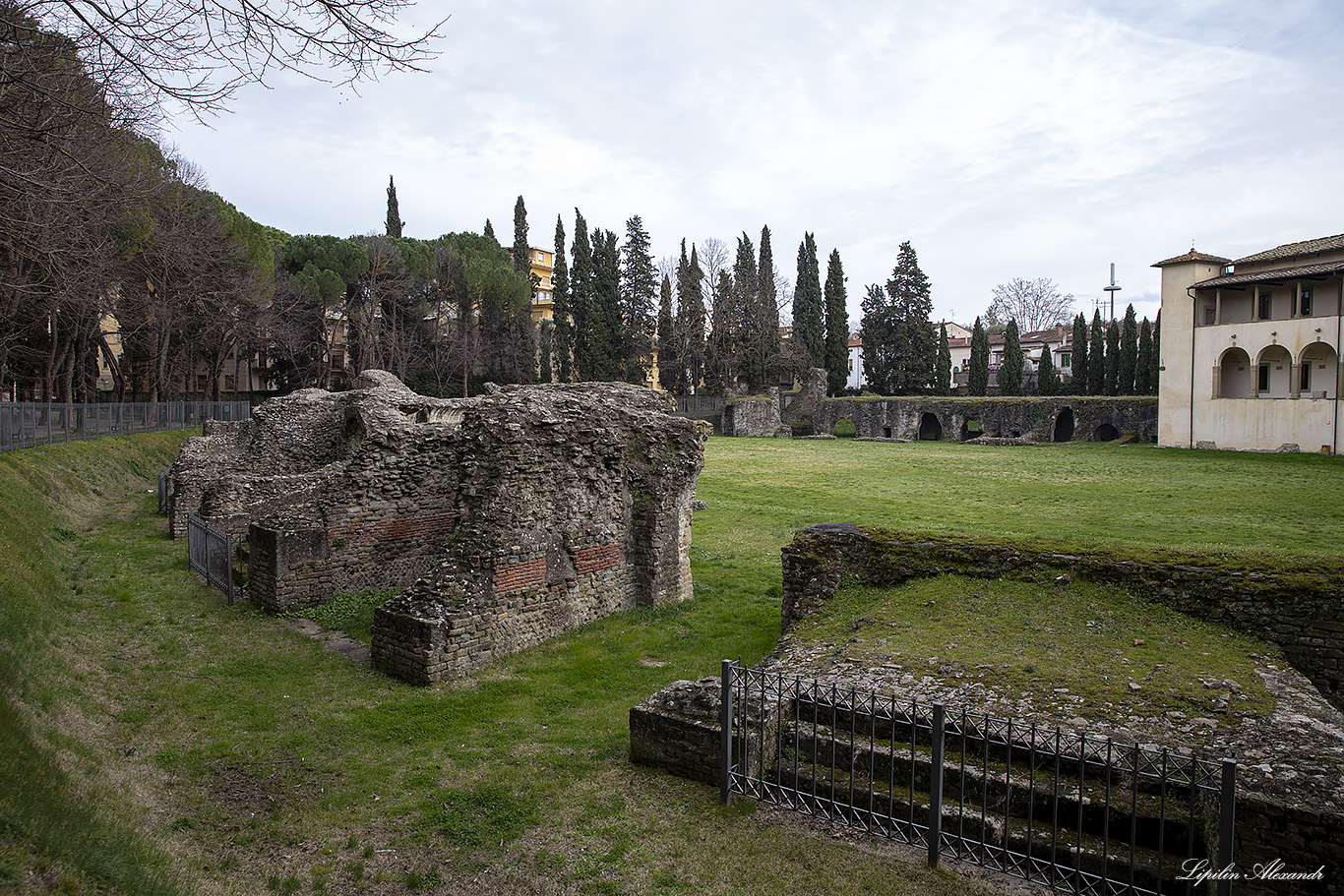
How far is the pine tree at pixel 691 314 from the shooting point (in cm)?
5584

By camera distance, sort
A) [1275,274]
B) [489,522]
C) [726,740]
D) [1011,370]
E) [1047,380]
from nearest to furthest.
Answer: [726,740] → [489,522] → [1275,274] → [1047,380] → [1011,370]

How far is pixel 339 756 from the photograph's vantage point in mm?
6273

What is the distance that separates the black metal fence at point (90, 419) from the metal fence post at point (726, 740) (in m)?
21.0

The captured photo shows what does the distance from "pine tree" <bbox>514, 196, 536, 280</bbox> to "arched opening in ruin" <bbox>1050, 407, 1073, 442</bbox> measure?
3788 cm

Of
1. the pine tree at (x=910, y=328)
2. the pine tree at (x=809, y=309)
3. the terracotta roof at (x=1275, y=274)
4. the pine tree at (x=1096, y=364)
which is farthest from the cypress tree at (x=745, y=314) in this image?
the terracotta roof at (x=1275, y=274)

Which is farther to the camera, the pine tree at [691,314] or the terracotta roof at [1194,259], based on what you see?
the pine tree at [691,314]

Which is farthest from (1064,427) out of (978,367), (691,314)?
(691,314)

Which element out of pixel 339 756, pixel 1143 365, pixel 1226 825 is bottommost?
pixel 339 756

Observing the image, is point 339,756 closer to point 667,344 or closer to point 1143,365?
point 667,344

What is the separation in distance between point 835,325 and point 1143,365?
20.4 metres

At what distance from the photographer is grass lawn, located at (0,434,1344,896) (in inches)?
178

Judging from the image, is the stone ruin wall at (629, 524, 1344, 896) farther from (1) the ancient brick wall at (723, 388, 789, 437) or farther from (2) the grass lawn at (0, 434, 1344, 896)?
(1) the ancient brick wall at (723, 388, 789, 437)

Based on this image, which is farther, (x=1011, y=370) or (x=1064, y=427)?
(x=1011, y=370)

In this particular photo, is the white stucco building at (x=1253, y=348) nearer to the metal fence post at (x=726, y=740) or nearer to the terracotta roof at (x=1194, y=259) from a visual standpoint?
the terracotta roof at (x=1194, y=259)
